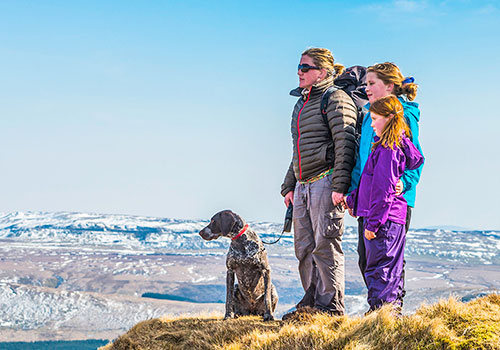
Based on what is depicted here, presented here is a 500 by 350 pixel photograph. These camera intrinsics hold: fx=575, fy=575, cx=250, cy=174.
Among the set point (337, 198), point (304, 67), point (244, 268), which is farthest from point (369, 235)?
point (244, 268)

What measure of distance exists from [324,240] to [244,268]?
2.06m

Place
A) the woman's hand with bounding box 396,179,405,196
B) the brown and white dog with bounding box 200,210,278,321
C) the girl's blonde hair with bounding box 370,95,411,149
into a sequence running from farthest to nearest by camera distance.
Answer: the brown and white dog with bounding box 200,210,278,321, the woman's hand with bounding box 396,179,405,196, the girl's blonde hair with bounding box 370,95,411,149

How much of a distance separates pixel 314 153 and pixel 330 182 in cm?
55

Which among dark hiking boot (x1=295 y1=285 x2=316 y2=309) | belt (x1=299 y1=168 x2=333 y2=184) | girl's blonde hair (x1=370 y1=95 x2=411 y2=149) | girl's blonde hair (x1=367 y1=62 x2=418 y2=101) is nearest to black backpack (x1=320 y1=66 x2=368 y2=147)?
belt (x1=299 y1=168 x2=333 y2=184)

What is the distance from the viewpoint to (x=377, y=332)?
7.17 meters

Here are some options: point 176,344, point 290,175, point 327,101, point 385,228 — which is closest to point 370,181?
point 385,228

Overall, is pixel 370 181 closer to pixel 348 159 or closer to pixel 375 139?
pixel 375 139

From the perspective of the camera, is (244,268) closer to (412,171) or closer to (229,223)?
(229,223)

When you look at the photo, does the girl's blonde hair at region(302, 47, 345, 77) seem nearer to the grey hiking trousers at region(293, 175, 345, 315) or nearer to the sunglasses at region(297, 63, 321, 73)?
the sunglasses at region(297, 63, 321, 73)

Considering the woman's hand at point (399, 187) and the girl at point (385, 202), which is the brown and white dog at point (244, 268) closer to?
the girl at point (385, 202)

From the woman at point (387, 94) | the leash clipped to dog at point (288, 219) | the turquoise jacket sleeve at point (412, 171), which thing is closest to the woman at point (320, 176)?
the woman at point (387, 94)

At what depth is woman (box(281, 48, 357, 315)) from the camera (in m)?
9.16

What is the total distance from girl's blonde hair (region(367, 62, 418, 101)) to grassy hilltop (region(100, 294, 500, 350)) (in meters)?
3.07

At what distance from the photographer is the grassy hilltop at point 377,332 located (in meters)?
7.06
